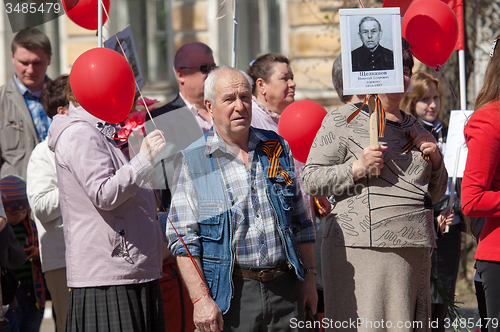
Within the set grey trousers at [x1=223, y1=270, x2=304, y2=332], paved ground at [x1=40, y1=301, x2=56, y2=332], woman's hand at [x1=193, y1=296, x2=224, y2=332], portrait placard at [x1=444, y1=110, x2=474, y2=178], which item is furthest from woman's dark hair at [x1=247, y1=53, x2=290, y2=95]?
paved ground at [x1=40, y1=301, x2=56, y2=332]

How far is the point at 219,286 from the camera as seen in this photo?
2.79 metres

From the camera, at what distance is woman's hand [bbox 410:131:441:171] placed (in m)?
2.97

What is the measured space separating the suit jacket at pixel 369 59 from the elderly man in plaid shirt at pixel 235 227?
540 millimetres

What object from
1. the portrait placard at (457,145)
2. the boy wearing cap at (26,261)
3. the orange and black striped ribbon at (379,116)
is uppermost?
the orange and black striped ribbon at (379,116)

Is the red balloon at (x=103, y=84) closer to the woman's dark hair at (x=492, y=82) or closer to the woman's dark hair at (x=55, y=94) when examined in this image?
the woman's dark hair at (x=55, y=94)

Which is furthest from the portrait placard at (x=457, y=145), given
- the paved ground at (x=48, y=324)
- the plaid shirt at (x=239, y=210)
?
the paved ground at (x=48, y=324)

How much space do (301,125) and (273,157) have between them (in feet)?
2.43

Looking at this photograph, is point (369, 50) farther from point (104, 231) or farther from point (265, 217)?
point (104, 231)

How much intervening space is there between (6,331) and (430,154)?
8.99 ft

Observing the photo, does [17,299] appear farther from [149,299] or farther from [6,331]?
[149,299]

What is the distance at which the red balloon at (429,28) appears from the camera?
11.7 ft

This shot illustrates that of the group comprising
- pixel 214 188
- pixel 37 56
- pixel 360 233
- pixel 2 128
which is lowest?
pixel 360 233

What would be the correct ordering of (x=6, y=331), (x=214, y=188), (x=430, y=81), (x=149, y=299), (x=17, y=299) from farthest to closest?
(x=430, y=81) → (x=17, y=299) → (x=6, y=331) → (x=149, y=299) → (x=214, y=188)

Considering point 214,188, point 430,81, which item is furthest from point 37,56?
point 430,81
